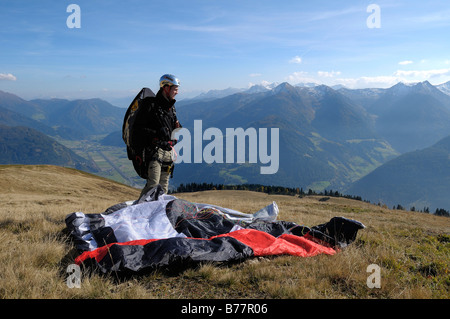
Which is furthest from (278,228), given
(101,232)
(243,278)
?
(101,232)

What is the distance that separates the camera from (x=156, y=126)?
8.21 meters

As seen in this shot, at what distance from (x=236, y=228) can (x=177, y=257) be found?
7.18ft

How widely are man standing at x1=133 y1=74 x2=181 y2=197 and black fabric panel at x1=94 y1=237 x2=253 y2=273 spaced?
317 centimetres

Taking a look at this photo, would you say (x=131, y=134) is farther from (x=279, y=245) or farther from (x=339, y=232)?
(x=339, y=232)

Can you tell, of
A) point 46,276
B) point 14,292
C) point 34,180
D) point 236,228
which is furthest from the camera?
point 34,180

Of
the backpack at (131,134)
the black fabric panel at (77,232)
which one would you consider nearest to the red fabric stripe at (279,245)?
the black fabric panel at (77,232)

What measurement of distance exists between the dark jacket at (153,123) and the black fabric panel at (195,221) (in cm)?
204

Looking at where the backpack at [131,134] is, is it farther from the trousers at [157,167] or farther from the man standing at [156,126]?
the trousers at [157,167]

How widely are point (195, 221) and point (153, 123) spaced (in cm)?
332

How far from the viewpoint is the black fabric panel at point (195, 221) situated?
617cm
